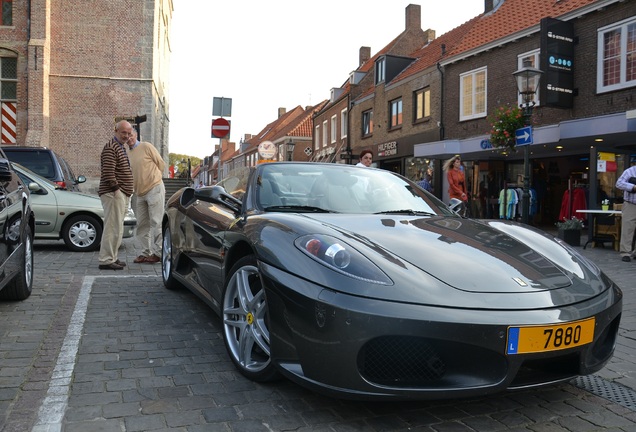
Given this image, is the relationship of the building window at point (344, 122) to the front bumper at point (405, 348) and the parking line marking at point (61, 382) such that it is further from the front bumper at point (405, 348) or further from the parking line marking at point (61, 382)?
the front bumper at point (405, 348)

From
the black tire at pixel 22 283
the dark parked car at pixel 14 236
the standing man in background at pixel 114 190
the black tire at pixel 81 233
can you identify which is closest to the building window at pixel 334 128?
the black tire at pixel 81 233

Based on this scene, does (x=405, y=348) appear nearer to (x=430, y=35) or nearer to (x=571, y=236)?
→ (x=571, y=236)

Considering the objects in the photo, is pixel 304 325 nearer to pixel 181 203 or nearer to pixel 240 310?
pixel 240 310

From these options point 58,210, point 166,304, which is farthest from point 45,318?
point 58,210

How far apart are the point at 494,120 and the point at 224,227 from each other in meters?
13.3

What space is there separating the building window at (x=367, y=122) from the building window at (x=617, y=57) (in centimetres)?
1503

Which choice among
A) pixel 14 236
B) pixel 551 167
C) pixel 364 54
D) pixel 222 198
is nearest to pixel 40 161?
pixel 14 236

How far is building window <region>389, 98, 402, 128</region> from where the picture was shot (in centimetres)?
2562

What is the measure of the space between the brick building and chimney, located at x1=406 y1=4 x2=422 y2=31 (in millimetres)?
14204

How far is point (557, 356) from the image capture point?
234cm

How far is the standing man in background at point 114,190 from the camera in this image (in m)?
6.67

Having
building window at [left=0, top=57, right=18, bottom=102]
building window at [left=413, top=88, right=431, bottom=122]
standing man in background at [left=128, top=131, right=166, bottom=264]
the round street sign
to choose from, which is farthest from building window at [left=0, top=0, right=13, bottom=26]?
standing man in background at [left=128, top=131, right=166, bottom=264]

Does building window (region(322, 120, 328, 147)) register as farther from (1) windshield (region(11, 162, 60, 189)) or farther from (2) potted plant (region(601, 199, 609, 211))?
→ (1) windshield (region(11, 162, 60, 189))

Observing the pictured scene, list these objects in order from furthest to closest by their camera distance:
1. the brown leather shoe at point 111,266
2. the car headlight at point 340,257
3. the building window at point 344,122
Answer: the building window at point 344,122 < the brown leather shoe at point 111,266 < the car headlight at point 340,257
